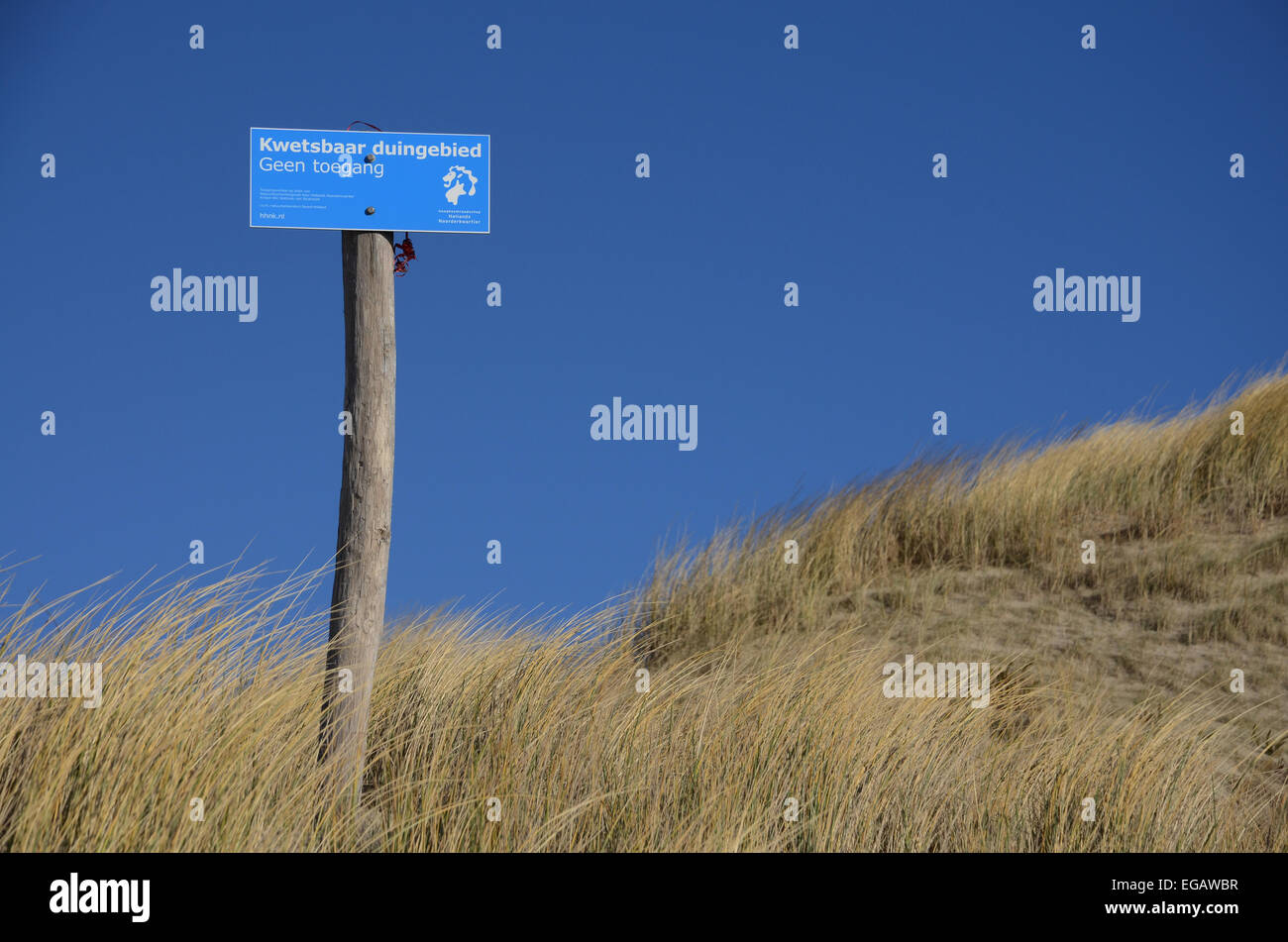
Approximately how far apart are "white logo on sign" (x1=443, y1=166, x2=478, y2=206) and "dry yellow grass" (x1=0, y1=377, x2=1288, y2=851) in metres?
2.14

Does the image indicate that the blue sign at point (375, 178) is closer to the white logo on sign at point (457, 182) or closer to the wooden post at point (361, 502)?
the white logo on sign at point (457, 182)

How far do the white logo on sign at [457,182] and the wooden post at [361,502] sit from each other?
0.35 meters

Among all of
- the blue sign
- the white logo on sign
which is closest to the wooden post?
the blue sign

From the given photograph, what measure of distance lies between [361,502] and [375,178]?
147 centimetres

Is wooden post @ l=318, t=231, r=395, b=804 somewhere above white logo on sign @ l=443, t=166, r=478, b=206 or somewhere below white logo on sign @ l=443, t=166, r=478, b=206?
below

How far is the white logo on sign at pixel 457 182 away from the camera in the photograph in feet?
15.7

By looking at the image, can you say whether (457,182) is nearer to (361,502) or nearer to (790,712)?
(361,502)

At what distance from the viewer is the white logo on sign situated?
479 cm

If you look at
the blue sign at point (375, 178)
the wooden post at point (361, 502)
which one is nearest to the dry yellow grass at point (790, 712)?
the wooden post at point (361, 502)

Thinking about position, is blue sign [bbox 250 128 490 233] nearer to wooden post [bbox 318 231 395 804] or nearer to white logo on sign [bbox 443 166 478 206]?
white logo on sign [bbox 443 166 478 206]

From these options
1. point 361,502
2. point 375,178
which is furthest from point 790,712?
point 375,178

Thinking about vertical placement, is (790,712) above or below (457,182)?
below

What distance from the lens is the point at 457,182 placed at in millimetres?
4789
